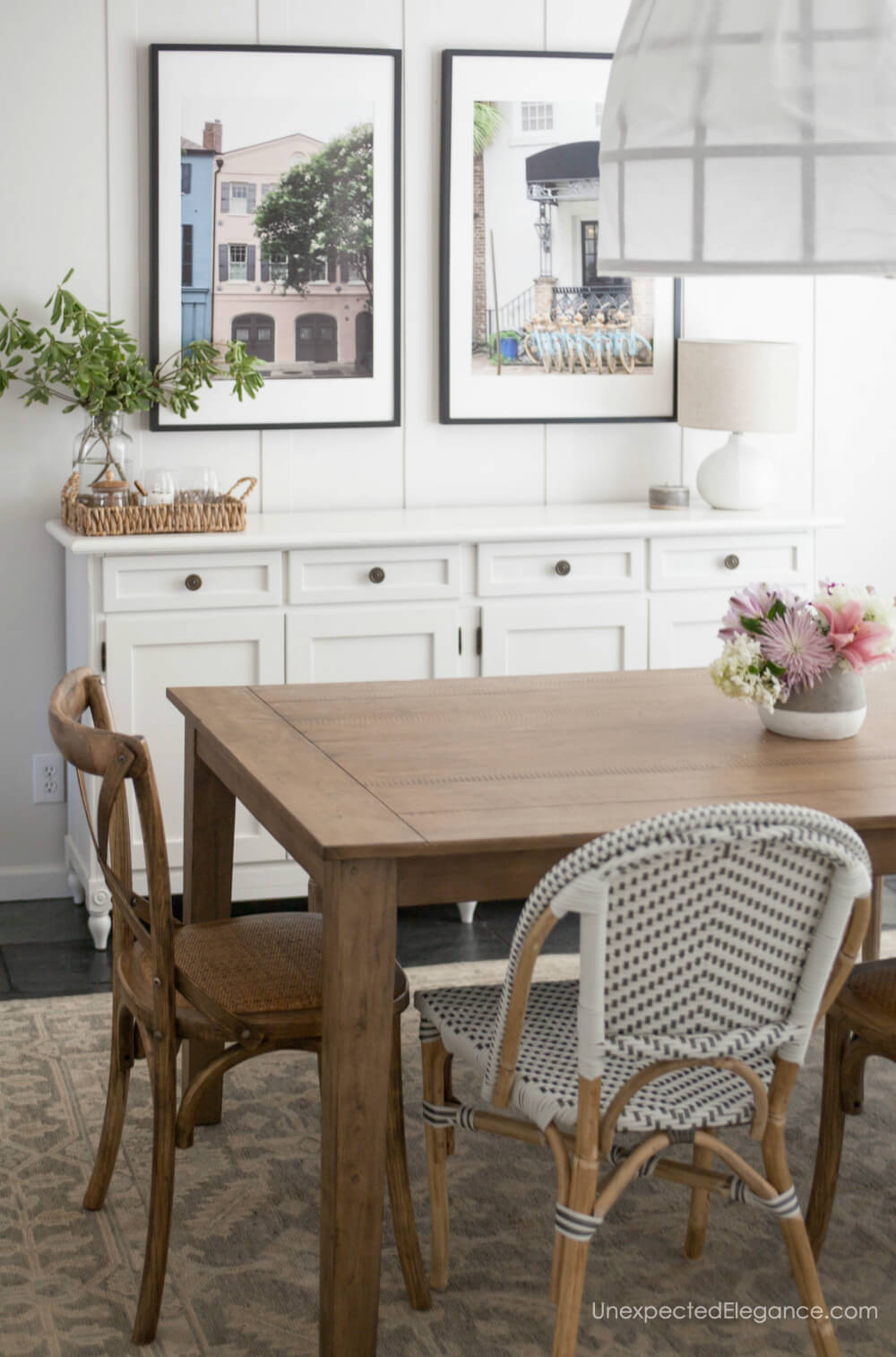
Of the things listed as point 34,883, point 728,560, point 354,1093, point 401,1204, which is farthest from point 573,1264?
point 34,883

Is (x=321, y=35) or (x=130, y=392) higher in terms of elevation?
(x=321, y=35)

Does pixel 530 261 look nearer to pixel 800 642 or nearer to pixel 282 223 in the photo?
pixel 282 223

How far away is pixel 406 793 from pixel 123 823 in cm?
49

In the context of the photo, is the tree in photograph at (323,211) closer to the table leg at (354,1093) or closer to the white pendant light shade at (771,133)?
the white pendant light shade at (771,133)

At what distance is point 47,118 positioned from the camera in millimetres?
4133

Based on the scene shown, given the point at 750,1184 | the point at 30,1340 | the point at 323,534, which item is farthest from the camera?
the point at 323,534

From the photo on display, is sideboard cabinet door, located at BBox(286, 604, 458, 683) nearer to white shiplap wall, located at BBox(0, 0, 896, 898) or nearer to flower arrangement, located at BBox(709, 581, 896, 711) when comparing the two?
white shiplap wall, located at BBox(0, 0, 896, 898)

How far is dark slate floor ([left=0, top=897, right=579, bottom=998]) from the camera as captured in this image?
12.4 ft

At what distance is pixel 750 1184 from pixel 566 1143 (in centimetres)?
25

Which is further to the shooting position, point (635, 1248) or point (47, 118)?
point (47, 118)

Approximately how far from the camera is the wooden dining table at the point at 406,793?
2.10 meters

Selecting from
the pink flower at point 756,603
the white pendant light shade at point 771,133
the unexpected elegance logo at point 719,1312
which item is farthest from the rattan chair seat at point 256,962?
the white pendant light shade at point 771,133

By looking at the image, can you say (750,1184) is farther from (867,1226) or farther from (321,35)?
(321,35)

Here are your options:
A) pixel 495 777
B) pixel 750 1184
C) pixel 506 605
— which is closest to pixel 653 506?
pixel 506 605
